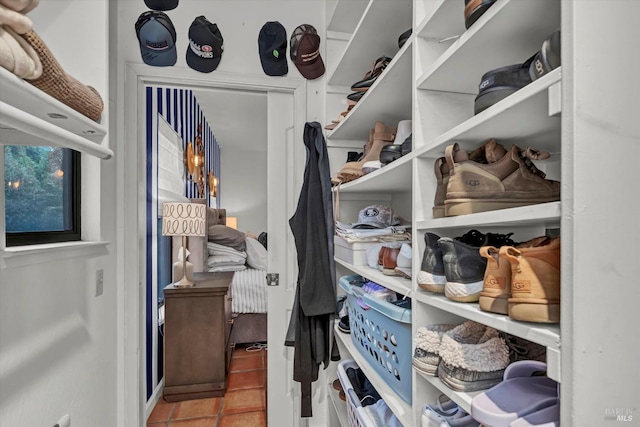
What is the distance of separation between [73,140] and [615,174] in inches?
34.3

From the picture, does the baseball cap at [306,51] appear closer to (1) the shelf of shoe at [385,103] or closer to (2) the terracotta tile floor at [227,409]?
(1) the shelf of shoe at [385,103]

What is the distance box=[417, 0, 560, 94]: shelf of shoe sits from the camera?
1.92 ft

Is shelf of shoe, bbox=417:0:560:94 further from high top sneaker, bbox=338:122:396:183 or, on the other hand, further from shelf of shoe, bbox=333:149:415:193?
high top sneaker, bbox=338:122:396:183

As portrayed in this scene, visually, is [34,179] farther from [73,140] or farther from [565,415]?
[565,415]

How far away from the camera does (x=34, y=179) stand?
1.20 m

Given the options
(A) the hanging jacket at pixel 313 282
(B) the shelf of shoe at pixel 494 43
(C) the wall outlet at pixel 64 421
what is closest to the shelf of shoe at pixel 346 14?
(A) the hanging jacket at pixel 313 282

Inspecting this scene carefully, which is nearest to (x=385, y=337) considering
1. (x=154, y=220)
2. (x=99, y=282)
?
(x=99, y=282)

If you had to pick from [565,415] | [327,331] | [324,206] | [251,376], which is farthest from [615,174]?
[251,376]

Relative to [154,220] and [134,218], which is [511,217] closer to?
[134,218]

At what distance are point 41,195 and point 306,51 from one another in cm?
132

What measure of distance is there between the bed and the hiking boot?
255 centimetres

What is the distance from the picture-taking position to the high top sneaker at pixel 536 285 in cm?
49

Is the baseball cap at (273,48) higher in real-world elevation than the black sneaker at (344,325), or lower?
higher

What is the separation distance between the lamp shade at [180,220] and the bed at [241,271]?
69 centimetres
